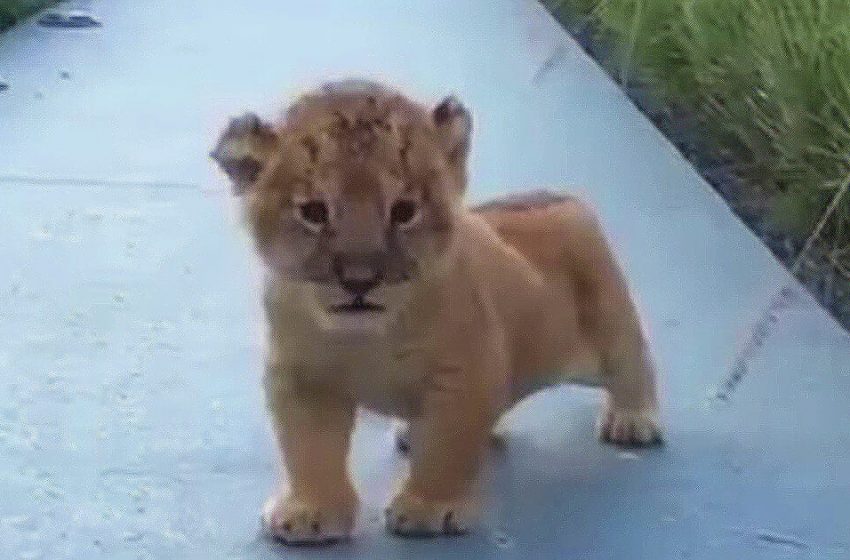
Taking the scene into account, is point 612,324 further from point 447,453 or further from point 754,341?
point 754,341

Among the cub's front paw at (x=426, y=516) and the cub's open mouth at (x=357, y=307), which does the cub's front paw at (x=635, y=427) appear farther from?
the cub's open mouth at (x=357, y=307)

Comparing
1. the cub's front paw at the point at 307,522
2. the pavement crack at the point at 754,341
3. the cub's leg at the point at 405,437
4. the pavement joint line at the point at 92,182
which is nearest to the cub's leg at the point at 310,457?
the cub's front paw at the point at 307,522

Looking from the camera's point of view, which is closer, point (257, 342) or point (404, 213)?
point (404, 213)

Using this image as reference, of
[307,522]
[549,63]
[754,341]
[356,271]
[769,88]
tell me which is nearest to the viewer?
[356,271]

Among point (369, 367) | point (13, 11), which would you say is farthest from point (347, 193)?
point (13, 11)

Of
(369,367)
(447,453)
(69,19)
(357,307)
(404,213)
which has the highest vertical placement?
(404,213)

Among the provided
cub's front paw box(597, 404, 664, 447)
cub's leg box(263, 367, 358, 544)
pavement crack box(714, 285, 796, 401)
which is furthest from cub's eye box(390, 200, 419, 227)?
pavement crack box(714, 285, 796, 401)
